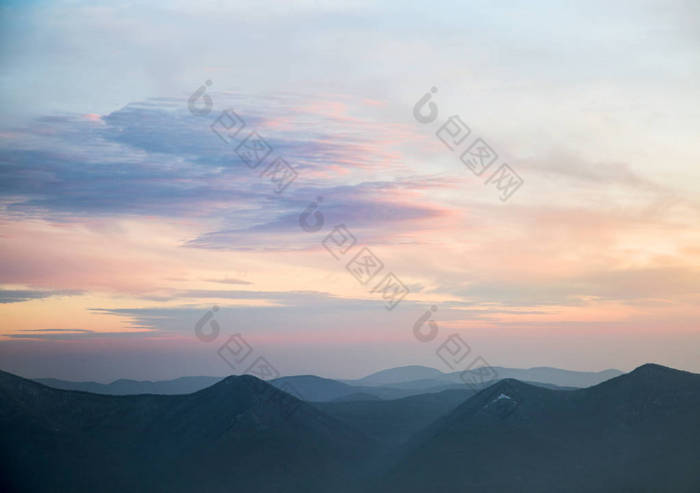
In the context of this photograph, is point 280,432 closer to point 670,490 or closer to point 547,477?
point 547,477

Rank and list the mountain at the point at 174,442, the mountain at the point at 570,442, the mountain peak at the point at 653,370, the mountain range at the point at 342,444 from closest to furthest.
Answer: the mountain at the point at 570,442, the mountain range at the point at 342,444, the mountain at the point at 174,442, the mountain peak at the point at 653,370

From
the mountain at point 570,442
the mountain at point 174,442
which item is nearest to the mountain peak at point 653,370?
the mountain at point 570,442

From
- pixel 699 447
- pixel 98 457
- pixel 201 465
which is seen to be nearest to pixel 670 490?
pixel 699 447

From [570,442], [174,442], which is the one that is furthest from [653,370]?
[174,442]

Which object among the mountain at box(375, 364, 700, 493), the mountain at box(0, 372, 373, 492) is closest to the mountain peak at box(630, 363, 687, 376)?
the mountain at box(375, 364, 700, 493)

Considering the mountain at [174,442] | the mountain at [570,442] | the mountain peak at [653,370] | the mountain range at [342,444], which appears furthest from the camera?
the mountain peak at [653,370]

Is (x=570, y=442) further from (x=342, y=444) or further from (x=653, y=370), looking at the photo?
(x=342, y=444)

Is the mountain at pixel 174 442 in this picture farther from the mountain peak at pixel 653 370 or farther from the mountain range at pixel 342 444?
the mountain peak at pixel 653 370
